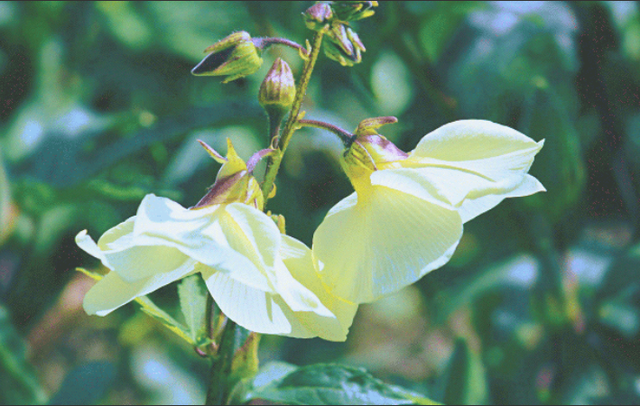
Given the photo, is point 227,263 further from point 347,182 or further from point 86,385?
point 347,182

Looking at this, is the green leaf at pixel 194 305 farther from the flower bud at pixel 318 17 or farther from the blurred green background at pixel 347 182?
the flower bud at pixel 318 17

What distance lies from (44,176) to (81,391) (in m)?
0.57

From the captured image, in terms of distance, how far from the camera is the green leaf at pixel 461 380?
3.41 ft

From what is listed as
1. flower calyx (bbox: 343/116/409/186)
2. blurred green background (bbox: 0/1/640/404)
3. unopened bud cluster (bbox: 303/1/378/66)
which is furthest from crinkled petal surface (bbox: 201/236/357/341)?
blurred green background (bbox: 0/1/640/404)

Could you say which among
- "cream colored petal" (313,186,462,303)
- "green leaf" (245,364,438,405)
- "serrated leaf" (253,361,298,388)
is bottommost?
"serrated leaf" (253,361,298,388)

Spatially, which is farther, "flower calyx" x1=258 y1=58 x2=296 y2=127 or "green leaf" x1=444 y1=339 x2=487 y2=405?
"green leaf" x1=444 y1=339 x2=487 y2=405

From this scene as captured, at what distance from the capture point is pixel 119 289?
57cm

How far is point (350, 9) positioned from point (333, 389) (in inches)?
17.9

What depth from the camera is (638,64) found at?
4.91 feet

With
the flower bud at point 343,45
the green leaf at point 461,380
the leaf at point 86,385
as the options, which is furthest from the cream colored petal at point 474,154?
the leaf at point 86,385

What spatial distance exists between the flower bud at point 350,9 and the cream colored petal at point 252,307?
0.95ft

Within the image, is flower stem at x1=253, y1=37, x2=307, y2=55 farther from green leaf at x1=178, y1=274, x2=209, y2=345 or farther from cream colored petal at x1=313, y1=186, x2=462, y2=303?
green leaf at x1=178, y1=274, x2=209, y2=345

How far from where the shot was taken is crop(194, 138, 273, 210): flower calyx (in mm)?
593

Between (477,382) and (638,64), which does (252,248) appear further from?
(638,64)
